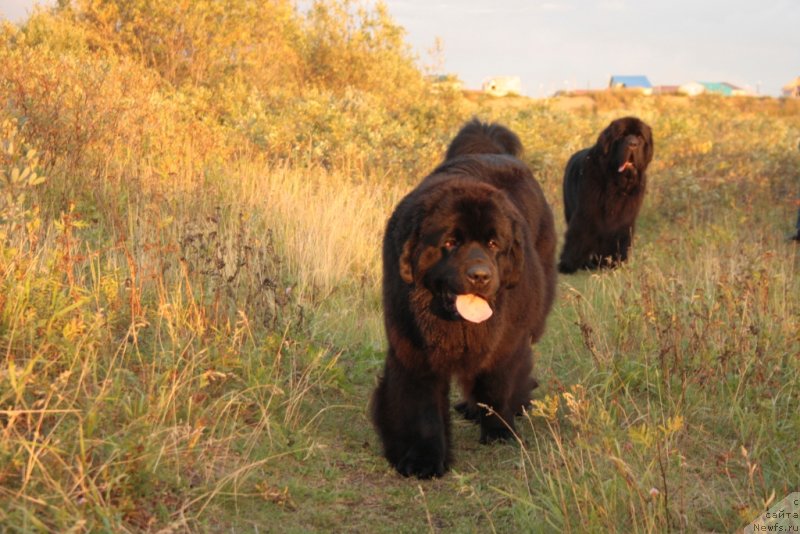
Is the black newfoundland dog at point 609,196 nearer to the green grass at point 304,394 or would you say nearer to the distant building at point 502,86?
the green grass at point 304,394

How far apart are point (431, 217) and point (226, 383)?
1.37m

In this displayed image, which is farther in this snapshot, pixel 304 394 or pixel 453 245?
pixel 304 394

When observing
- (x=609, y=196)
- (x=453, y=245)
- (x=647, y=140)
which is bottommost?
(x=609, y=196)

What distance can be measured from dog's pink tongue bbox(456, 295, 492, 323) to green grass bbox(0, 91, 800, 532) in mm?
522

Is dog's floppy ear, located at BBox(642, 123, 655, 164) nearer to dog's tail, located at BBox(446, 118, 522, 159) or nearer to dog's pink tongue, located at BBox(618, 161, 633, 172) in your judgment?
dog's pink tongue, located at BBox(618, 161, 633, 172)

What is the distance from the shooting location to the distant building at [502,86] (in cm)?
3631

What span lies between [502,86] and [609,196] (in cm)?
3179

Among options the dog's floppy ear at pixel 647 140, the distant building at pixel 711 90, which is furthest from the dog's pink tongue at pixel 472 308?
the distant building at pixel 711 90

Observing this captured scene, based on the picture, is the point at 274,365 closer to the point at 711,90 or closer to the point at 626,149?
the point at 626,149

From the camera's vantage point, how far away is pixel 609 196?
30.3ft

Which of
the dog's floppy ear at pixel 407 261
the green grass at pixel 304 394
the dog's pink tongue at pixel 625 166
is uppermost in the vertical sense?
the dog's pink tongue at pixel 625 166

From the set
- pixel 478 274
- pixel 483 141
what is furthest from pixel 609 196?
pixel 478 274

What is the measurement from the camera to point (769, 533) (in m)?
2.66

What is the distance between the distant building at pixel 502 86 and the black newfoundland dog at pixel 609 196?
2689 cm
